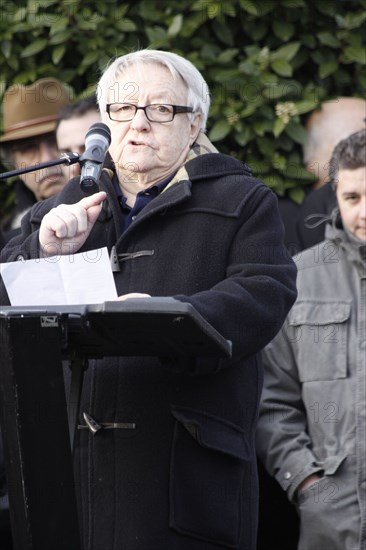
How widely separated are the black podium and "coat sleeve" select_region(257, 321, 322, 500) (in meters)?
1.90

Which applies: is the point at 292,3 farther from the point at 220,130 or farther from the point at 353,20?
the point at 220,130

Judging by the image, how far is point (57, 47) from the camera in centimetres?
593

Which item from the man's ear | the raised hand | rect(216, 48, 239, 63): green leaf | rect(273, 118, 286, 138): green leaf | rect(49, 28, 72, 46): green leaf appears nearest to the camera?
the raised hand

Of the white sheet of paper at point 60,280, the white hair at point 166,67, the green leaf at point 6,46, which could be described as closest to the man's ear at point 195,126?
the white hair at point 166,67

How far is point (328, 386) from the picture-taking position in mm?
4402

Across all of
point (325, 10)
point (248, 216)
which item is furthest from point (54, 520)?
point (325, 10)

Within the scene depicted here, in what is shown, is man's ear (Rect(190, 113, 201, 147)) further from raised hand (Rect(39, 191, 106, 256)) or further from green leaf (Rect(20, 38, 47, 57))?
green leaf (Rect(20, 38, 47, 57))

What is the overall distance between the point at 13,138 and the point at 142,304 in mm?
3596

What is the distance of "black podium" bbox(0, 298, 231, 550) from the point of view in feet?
8.34

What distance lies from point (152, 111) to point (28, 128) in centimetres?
259

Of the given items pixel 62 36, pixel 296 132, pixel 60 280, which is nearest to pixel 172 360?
pixel 60 280

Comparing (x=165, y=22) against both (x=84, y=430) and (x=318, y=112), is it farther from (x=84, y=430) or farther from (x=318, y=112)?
(x=84, y=430)

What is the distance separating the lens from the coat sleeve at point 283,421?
4.40 m

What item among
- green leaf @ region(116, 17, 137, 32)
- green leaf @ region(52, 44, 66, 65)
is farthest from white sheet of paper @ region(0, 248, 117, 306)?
green leaf @ region(52, 44, 66, 65)
